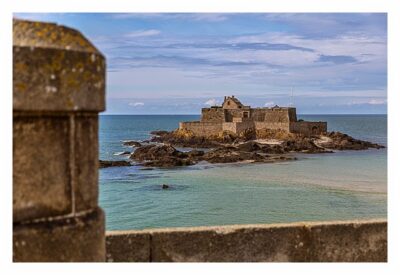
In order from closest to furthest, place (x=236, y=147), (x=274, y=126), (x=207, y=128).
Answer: (x=236, y=147), (x=274, y=126), (x=207, y=128)

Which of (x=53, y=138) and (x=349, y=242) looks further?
(x=349, y=242)

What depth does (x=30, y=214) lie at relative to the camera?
6.04 ft

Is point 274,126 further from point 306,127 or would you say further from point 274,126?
point 306,127

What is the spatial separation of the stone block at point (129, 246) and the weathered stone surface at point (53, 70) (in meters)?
1.80

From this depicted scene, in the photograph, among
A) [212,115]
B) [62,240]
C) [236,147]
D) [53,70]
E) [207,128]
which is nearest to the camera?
[53,70]

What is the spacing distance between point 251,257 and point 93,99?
224 cm

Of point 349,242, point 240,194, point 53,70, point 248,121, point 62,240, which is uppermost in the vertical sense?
point 248,121

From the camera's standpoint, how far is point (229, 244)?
3650mm

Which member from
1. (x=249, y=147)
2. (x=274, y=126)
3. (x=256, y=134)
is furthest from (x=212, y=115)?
(x=249, y=147)

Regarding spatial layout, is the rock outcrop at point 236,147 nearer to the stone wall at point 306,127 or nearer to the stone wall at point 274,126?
the stone wall at point 274,126

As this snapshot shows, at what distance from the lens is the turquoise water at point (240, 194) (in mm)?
25172

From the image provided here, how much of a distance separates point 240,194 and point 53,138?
29.7 m

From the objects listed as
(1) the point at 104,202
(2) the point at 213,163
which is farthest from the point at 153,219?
(2) the point at 213,163
